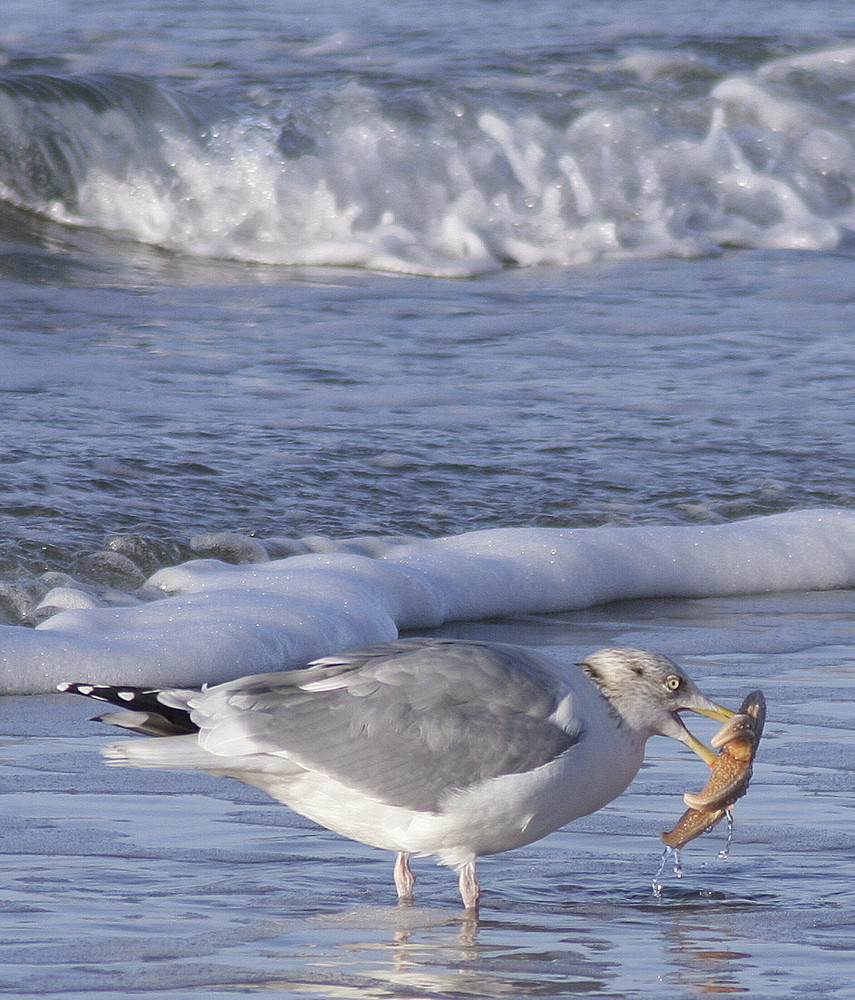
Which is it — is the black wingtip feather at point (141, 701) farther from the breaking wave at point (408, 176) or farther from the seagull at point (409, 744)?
the breaking wave at point (408, 176)

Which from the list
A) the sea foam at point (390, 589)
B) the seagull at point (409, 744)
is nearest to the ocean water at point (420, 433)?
the sea foam at point (390, 589)

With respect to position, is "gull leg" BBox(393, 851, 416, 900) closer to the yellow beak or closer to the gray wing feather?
the gray wing feather

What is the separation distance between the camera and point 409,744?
3.43 meters

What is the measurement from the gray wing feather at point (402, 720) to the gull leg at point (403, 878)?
0.19 metres

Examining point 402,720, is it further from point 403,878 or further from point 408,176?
point 408,176

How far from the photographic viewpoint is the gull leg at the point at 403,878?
3.54 meters

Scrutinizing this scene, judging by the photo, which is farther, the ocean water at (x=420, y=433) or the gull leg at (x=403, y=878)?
the gull leg at (x=403, y=878)

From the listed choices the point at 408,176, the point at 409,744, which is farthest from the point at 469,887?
the point at 408,176

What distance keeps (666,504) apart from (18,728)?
10.8ft

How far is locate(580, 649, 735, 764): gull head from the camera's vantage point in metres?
3.60

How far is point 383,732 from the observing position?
11.3 feet

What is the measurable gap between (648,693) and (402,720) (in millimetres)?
494

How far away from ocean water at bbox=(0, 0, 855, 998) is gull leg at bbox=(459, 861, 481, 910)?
7 cm

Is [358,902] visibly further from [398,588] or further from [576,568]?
[576,568]
